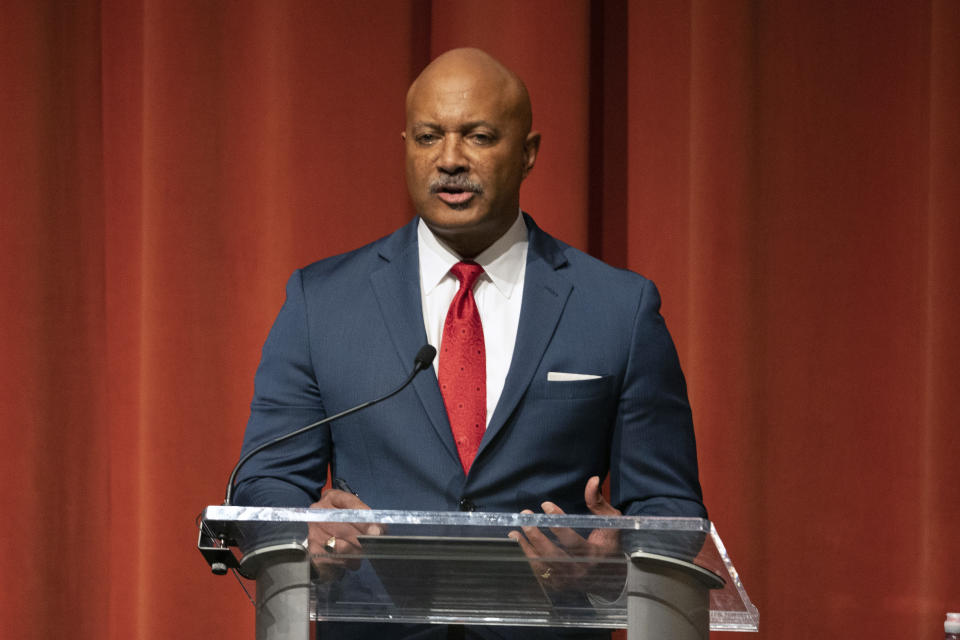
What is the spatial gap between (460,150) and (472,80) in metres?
0.10

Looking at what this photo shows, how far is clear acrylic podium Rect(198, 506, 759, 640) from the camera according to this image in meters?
1.15

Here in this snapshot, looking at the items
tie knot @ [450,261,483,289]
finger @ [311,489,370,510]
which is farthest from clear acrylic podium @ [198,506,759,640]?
tie knot @ [450,261,483,289]

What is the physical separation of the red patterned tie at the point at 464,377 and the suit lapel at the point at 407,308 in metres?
0.03

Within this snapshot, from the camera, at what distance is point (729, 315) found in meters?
2.56

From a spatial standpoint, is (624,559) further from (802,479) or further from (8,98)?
(8,98)

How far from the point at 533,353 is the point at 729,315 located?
978 mm

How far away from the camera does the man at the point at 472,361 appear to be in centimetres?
165

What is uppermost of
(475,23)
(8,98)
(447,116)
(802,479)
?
(475,23)

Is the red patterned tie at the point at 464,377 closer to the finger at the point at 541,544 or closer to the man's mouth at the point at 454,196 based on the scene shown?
the man's mouth at the point at 454,196

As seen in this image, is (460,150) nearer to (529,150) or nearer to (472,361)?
(529,150)

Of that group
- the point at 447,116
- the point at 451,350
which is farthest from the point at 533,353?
the point at 447,116

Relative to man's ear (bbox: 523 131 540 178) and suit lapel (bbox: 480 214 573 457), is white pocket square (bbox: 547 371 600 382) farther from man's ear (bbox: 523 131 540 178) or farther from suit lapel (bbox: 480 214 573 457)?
man's ear (bbox: 523 131 540 178)

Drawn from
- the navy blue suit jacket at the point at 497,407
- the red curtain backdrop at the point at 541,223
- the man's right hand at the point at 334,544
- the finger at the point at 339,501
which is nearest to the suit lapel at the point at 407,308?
the navy blue suit jacket at the point at 497,407

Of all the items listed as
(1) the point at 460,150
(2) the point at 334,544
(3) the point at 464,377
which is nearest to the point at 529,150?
(1) the point at 460,150
